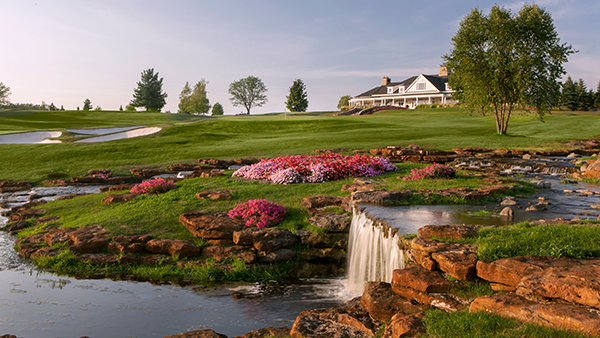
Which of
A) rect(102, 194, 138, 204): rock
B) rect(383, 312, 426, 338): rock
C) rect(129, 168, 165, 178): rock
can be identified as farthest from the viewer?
rect(129, 168, 165, 178): rock

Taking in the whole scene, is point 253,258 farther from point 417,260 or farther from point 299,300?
point 417,260

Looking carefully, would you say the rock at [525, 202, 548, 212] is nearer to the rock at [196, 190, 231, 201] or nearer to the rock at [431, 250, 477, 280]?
the rock at [431, 250, 477, 280]

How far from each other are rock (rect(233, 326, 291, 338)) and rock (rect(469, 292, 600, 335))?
250 centimetres

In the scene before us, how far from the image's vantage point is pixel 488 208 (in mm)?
8797

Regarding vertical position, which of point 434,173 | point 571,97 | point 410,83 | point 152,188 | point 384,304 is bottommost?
point 384,304

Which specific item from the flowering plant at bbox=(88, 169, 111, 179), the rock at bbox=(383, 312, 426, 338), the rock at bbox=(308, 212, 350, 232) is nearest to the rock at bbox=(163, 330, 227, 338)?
the rock at bbox=(383, 312, 426, 338)

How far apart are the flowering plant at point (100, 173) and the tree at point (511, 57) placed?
26.8 metres

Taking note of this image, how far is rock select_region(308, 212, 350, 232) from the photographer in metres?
8.90

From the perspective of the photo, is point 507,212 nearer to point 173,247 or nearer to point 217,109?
point 173,247

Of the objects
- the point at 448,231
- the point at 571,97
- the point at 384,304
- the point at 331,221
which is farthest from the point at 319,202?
the point at 571,97

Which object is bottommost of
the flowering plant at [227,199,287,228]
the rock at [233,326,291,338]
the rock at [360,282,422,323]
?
the rock at [233,326,291,338]

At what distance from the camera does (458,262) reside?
17.6 feet

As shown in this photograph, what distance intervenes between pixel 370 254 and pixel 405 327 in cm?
312

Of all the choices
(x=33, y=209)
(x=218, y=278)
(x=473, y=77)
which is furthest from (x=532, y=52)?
(x=33, y=209)
